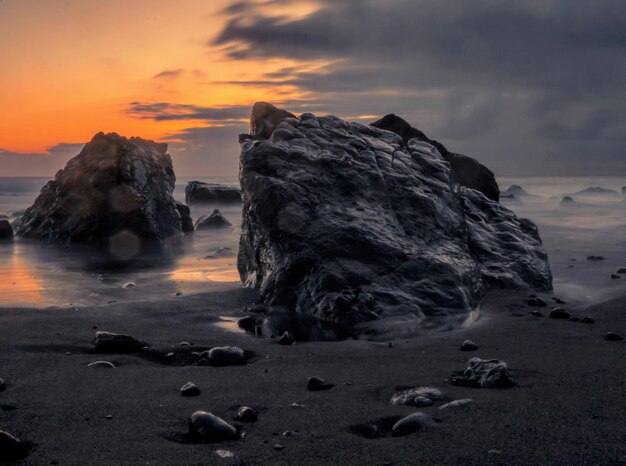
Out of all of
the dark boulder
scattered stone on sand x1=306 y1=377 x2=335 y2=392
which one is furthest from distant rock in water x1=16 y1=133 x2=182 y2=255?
scattered stone on sand x1=306 y1=377 x2=335 y2=392

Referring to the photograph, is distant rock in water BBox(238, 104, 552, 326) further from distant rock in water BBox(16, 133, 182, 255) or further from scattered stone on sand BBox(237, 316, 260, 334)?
distant rock in water BBox(16, 133, 182, 255)

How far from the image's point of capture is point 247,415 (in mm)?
3242

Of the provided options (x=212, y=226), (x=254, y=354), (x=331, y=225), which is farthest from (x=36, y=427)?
(x=212, y=226)

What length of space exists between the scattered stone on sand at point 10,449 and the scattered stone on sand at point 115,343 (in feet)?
6.46

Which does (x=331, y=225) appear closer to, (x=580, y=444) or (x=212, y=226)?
(x=580, y=444)

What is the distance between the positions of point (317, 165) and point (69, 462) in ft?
18.0

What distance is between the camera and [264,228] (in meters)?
7.28

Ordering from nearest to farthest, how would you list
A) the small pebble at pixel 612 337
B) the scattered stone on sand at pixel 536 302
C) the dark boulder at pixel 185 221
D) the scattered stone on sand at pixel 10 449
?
1. the scattered stone on sand at pixel 10 449
2. the small pebble at pixel 612 337
3. the scattered stone on sand at pixel 536 302
4. the dark boulder at pixel 185 221

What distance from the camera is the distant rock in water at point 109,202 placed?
13.2 m

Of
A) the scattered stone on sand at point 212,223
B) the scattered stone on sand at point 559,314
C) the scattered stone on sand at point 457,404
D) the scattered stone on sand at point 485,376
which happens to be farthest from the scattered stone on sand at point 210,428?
the scattered stone on sand at point 212,223

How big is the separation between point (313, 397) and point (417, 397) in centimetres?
58

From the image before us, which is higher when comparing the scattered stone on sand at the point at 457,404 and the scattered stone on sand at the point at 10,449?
the scattered stone on sand at the point at 10,449

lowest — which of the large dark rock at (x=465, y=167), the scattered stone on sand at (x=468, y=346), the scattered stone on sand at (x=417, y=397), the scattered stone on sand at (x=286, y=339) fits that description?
the scattered stone on sand at (x=286, y=339)

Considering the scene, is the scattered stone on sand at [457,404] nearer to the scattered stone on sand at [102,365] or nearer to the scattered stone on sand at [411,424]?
the scattered stone on sand at [411,424]
